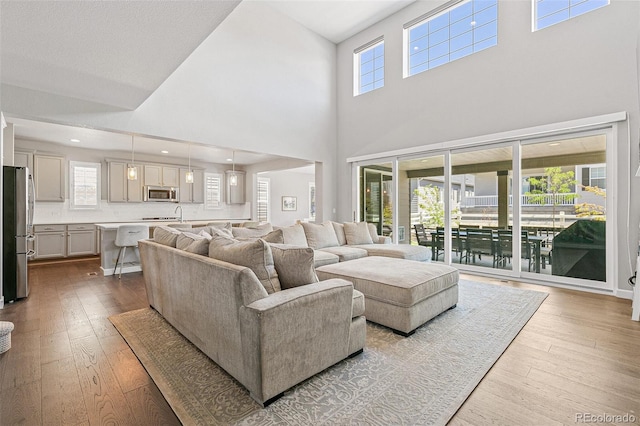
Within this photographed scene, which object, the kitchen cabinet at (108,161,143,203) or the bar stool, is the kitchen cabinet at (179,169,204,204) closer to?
the kitchen cabinet at (108,161,143,203)

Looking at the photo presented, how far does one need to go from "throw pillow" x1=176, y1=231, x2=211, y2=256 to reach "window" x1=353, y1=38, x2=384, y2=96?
18.7 feet

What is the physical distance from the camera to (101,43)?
8.32 ft

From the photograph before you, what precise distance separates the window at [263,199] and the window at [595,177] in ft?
27.3

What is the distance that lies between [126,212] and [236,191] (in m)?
3.03

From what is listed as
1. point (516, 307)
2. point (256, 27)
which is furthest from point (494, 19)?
point (516, 307)

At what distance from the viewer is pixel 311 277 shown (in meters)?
2.10

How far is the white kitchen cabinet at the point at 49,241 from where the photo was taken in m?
6.28

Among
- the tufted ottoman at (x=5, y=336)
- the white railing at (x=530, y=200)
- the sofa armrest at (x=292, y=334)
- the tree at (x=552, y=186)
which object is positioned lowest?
the tufted ottoman at (x=5, y=336)

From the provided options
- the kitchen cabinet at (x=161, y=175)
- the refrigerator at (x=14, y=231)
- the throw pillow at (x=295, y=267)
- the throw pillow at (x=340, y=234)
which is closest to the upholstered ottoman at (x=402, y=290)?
the throw pillow at (x=295, y=267)

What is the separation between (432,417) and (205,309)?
5.11 ft

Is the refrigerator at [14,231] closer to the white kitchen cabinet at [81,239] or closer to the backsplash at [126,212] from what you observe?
the white kitchen cabinet at [81,239]

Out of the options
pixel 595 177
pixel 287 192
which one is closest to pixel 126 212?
pixel 287 192

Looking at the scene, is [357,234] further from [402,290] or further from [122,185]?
[122,185]

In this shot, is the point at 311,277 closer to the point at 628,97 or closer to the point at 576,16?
the point at 628,97
